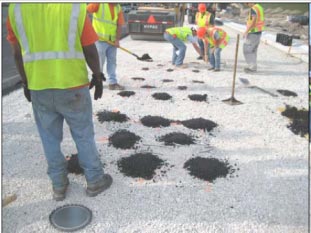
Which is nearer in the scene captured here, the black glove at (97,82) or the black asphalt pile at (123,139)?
the black glove at (97,82)

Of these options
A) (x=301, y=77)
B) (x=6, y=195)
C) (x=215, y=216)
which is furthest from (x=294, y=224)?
(x=301, y=77)

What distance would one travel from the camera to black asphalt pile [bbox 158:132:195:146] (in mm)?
4203

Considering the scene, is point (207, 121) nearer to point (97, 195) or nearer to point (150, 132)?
point (150, 132)

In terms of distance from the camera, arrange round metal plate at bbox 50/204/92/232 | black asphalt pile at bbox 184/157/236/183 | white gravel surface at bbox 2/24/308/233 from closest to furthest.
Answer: round metal plate at bbox 50/204/92/232, white gravel surface at bbox 2/24/308/233, black asphalt pile at bbox 184/157/236/183

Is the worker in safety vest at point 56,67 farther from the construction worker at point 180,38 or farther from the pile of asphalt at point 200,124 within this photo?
the construction worker at point 180,38

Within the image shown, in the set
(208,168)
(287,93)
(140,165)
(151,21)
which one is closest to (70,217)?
(140,165)

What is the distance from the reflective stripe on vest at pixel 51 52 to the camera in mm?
2480

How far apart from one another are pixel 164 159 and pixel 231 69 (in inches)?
207

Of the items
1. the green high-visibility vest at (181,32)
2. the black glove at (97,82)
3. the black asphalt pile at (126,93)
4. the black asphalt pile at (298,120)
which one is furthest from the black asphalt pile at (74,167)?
the green high-visibility vest at (181,32)

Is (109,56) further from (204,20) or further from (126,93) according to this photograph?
(204,20)

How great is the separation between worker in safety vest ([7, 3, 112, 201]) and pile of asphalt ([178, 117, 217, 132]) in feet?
6.66

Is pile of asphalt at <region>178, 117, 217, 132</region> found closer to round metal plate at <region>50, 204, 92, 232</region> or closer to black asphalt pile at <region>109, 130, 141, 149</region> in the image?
black asphalt pile at <region>109, 130, 141, 149</region>

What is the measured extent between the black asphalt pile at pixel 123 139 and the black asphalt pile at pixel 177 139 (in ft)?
1.18

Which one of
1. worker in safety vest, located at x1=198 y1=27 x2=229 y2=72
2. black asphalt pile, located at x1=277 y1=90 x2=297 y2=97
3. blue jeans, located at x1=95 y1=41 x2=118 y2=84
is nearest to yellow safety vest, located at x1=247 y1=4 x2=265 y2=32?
worker in safety vest, located at x1=198 y1=27 x2=229 y2=72
